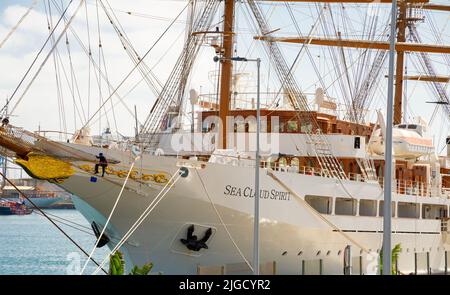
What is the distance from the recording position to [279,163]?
112 ft

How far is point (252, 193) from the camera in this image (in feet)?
105

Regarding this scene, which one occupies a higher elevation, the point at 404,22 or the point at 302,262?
the point at 404,22

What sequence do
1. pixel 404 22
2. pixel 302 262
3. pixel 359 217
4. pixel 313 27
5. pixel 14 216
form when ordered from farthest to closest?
pixel 14 216, pixel 404 22, pixel 313 27, pixel 359 217, pixel 302 262

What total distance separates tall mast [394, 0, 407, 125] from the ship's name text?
815 inches

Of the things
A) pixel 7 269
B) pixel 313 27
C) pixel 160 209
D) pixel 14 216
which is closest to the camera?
pixel 160 209

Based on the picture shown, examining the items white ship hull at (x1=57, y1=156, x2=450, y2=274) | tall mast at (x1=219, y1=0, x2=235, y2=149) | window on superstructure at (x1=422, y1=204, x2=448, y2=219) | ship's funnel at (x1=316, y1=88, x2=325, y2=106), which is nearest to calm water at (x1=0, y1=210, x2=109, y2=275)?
tall mast at (x1=219, y1=0, x2=235, y2=149)

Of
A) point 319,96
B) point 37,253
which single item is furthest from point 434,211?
point 37,253

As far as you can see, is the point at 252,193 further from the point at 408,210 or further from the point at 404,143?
the point at 408,210

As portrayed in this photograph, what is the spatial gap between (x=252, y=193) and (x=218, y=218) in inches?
64.8

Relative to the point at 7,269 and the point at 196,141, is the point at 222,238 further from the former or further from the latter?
the point at 7,269

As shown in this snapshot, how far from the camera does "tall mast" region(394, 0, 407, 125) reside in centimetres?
5162

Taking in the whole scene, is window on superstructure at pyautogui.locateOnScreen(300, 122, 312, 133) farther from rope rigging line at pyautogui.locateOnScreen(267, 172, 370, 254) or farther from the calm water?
the calm water

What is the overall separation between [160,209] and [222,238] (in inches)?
→ 101
